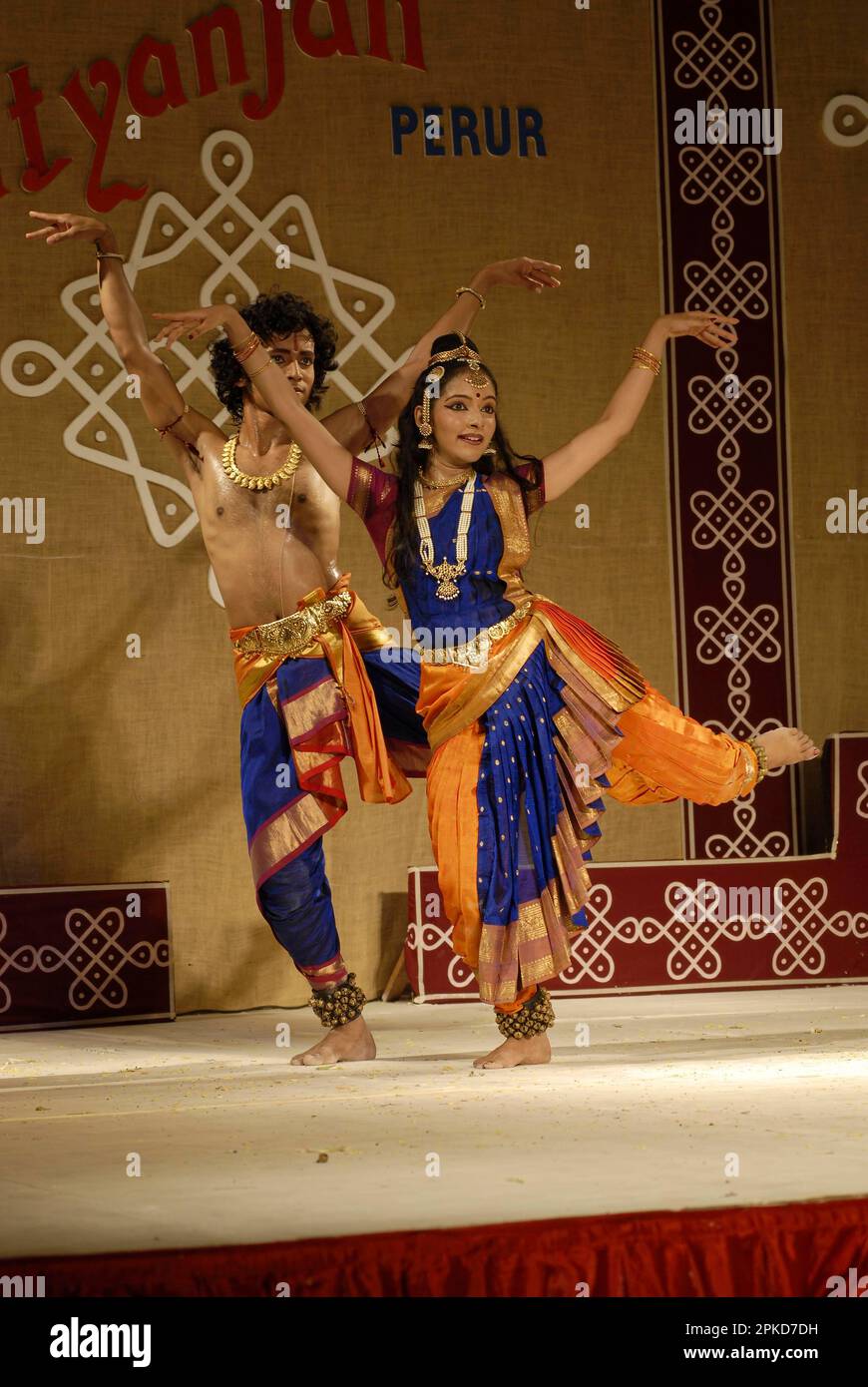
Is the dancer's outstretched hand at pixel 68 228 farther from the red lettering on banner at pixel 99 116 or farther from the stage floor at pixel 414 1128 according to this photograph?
the stage floor at pixel 414 1128

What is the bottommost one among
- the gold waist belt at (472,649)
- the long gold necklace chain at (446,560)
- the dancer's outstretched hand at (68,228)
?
the gold waist belt at (472,649)

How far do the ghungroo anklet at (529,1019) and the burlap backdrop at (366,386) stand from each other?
1389mm

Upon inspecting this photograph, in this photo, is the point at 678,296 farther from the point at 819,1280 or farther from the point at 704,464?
the point at 819,1280

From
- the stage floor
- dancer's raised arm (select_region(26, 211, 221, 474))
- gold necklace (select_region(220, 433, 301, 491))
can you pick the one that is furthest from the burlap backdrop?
gold necklace (select_region(220, 433, 301, 491))

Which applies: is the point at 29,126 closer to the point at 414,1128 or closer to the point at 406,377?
the point at 406,377

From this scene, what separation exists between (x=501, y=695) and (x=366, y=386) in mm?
1688

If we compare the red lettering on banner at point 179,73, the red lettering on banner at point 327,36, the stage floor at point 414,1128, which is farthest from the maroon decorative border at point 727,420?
the stage floor at point 414,1128

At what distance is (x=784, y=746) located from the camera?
3.75 m

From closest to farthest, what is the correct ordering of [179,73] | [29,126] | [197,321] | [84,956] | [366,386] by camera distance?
[197,321] < [84,956] < [29,126] < [179,73] < [366,386]

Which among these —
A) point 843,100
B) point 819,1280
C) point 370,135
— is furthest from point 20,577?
point 819,1280

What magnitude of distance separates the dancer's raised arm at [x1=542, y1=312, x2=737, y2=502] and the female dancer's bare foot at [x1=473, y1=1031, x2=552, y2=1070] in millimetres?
1133

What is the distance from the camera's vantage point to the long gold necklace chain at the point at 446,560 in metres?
3.61

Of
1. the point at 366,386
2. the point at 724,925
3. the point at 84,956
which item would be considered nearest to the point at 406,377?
the point at 366,386
